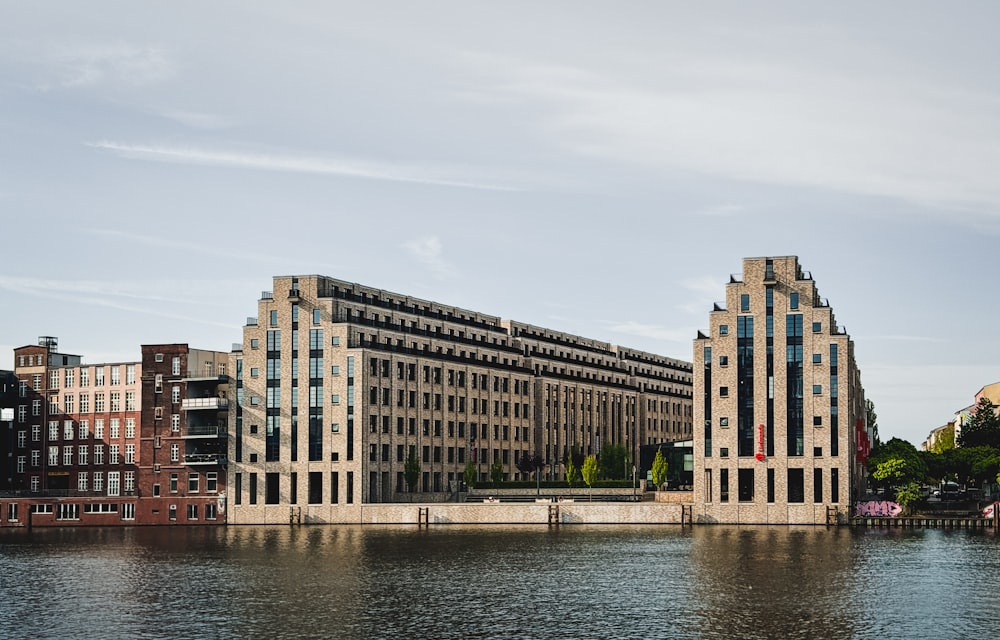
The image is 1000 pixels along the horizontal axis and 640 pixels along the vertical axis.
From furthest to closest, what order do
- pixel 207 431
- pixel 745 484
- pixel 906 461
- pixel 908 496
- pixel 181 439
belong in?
pixel 181 439
pixel 207 431
pixel 906 461
pixel 745 484
pixel 908 496

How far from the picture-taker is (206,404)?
187 metres

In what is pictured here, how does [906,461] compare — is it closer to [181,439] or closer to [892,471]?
[892,471]

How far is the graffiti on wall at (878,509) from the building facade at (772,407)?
91.9 inches

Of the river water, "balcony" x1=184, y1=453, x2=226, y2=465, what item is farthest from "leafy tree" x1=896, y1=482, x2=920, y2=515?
"balcony" x1=184, y1=453, x2=226, y2=465

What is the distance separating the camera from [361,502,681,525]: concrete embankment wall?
167375 millimetres

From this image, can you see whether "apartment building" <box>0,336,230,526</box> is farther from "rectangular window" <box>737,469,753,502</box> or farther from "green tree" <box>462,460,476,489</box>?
"rectangular window" <box>737,469,753,502</box>

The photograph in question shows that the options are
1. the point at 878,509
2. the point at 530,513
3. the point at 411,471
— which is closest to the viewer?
the point at 878,509

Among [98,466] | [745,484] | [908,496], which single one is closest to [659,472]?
[745,484]

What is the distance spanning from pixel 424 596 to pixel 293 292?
348ft

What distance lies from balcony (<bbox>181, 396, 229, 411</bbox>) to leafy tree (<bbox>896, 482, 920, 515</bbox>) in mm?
88703

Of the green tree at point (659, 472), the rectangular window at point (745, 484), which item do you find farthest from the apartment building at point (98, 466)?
the rectangular window at point (745, 484)

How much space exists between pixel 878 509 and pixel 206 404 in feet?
290

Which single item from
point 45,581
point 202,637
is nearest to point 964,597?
point 202,637

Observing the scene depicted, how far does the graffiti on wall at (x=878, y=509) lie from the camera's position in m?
161
